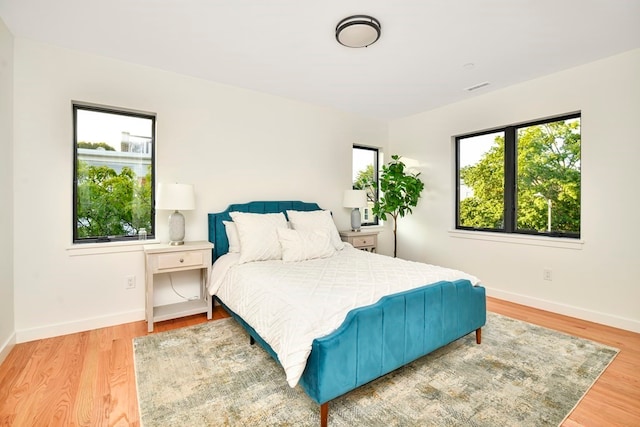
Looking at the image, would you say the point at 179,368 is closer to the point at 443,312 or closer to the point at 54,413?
the point at 54,413

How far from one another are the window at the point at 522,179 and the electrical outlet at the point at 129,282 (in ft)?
13.6

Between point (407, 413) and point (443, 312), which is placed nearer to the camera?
point (407, 413)

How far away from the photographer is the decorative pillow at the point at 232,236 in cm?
321

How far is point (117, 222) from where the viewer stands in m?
3.04

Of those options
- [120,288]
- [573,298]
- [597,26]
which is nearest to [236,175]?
[120,288]

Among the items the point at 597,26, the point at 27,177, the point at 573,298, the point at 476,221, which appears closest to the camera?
the point at 597,26

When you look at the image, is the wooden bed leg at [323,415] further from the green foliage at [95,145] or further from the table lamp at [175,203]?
the green foliage at [95,145]

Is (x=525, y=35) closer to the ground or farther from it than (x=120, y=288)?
farther from it

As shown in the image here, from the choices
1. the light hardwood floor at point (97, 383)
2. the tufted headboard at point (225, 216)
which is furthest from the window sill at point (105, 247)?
the light hardwood floor at point (97, 383)

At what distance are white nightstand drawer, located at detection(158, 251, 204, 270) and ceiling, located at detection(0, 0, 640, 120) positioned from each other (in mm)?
1902

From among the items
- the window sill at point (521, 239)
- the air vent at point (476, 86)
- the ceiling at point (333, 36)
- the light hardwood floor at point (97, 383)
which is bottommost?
the light hardwood floor at point (97, 383)

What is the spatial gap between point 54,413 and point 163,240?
1.71m

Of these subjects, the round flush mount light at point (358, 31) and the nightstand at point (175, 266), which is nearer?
the round flush mount light at point (358, 31)

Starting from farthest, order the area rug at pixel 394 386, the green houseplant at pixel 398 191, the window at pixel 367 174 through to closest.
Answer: the window at pixel 367 174, the green houseplant at pixel 398 191, the area rug at pixel 394 386
